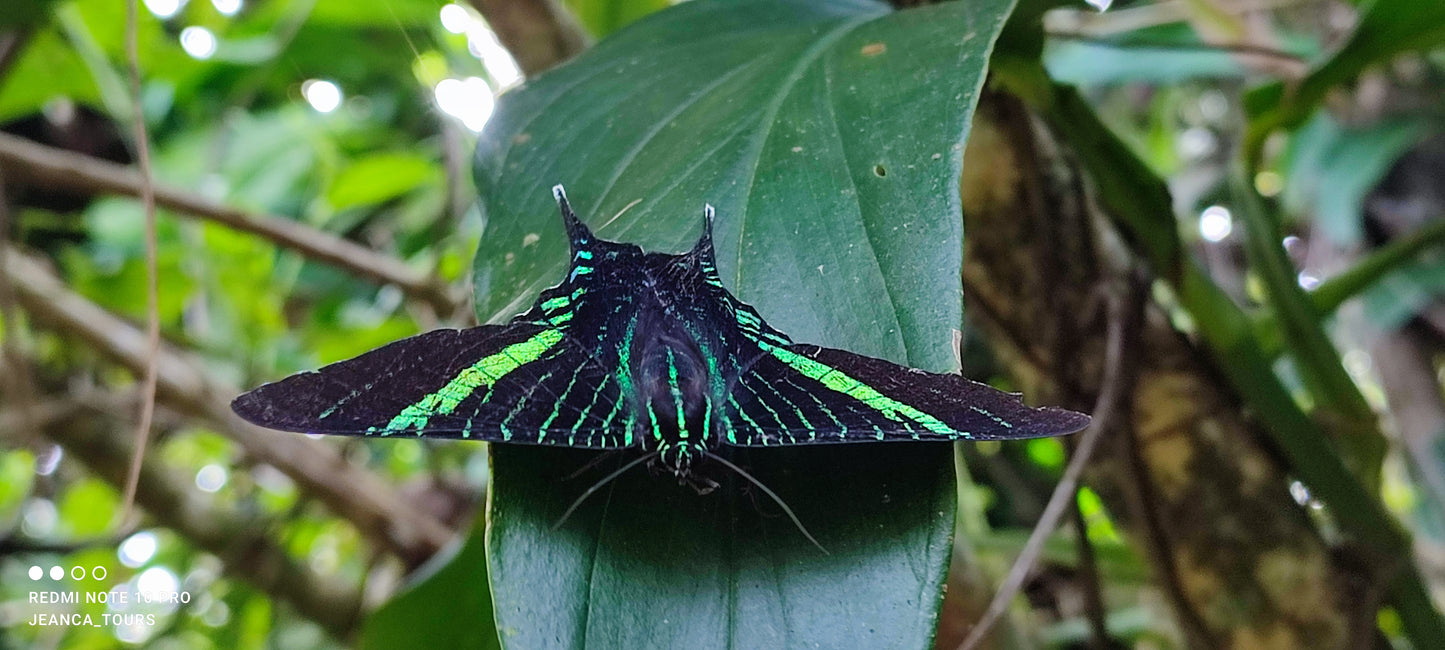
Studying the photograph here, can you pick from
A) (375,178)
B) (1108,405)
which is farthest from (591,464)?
(375,178)

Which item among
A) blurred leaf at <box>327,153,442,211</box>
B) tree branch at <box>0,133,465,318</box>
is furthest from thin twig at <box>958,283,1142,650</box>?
blurred leaf at <box>327,153,442,211</box>

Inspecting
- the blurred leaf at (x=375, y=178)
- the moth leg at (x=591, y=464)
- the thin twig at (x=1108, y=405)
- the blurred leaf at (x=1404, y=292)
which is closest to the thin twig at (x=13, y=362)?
the blurred leaf at (x=375, y=178)

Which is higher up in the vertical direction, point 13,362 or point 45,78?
point 45,78

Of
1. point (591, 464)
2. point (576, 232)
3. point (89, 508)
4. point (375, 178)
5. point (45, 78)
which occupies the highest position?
point (45, 78)

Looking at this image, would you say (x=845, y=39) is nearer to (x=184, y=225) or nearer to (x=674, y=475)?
(x=674, y=475)

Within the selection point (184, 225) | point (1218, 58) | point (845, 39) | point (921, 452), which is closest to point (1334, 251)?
point (1218, 58)

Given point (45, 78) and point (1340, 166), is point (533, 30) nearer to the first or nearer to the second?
point (45, 78)

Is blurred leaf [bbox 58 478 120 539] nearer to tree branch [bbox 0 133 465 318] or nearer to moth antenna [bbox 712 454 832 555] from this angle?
tree branch [bbox 0 133 465 318]
